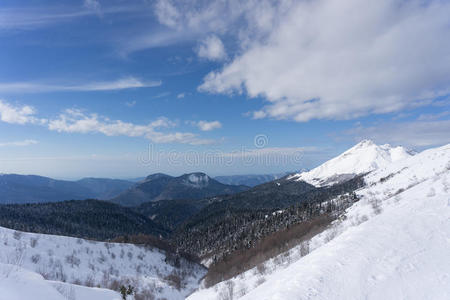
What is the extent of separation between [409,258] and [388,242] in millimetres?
1553

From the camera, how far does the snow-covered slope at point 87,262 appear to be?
31.5 meters

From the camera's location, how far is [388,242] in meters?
10.9

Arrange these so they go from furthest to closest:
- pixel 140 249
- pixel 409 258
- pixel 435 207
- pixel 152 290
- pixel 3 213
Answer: pixel 3 213
pixel 140 249
pixel 152 290
pixel 435 207
pixel 409 258

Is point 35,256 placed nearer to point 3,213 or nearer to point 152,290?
point 152,290

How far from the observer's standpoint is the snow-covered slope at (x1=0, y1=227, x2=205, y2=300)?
3147cm

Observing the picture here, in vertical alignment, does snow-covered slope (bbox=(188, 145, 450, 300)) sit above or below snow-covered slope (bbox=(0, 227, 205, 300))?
above

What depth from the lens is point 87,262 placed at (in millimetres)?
47094

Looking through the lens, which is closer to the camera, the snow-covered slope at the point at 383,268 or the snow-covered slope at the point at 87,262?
the snow-covered slope at the point at 383,268

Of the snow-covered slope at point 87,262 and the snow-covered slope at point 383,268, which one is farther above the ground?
the snow-covered slope at point 383,268

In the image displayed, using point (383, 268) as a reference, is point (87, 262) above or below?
below

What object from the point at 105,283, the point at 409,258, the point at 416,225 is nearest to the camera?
the point at 409,258

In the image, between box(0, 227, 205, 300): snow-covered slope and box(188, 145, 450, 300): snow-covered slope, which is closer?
box(188, 145, 450, 300): snow-covered slope

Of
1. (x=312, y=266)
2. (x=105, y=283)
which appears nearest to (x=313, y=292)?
(x=312, y=266)

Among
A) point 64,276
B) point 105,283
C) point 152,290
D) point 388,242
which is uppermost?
point 388,242
